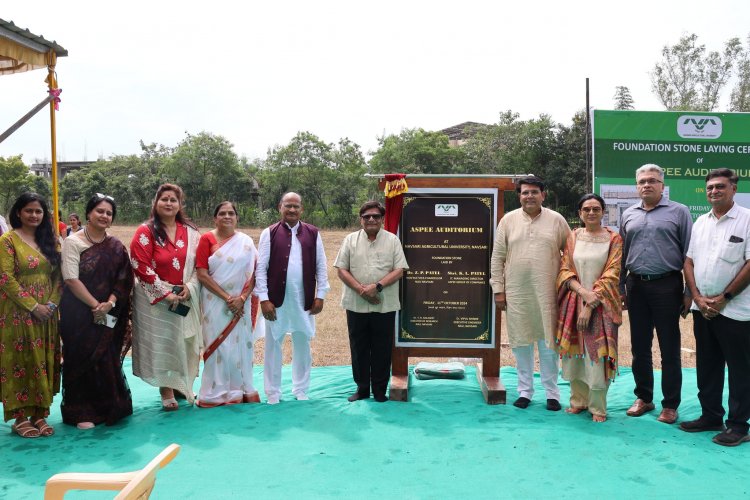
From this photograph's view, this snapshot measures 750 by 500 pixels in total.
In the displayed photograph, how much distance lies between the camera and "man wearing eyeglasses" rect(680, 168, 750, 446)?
13.0 feet

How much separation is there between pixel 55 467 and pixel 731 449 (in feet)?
13.6

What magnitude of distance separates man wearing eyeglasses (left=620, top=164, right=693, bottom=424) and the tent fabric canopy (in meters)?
4.85

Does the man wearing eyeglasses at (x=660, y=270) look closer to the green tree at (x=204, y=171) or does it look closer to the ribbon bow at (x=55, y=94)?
the ribbon bow at (x=55, y=94)

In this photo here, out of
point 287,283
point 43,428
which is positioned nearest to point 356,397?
point 287,283

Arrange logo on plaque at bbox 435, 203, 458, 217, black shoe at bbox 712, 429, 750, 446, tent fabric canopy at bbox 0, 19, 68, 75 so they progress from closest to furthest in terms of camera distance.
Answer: black shoe at bbox 712, 429, 750, 446
tent fabric canopy at bbox 0, 19, 68, 75
logo on plaque at bbox 435, 203, 458, 217

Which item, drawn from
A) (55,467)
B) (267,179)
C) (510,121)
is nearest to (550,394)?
A: (55,467)

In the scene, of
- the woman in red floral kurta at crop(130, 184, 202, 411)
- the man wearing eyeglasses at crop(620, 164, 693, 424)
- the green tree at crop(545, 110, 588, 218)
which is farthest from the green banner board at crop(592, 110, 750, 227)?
the green tree at crop(545, 110, 588, 218)

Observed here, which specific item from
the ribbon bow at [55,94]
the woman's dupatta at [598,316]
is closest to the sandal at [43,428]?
the ribbon bow at [55,94]

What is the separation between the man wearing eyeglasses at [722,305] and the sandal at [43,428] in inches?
171

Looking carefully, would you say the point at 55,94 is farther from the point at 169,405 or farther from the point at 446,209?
the point at 446,209

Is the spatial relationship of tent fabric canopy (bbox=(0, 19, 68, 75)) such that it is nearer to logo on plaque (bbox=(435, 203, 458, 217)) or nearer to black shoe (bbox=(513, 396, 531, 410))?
logo on plaque (bbox=(435, 203, 458, 217))

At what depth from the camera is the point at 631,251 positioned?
4465 millimetres

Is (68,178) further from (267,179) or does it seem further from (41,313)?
(41,313)

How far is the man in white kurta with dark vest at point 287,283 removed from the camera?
481 cm
